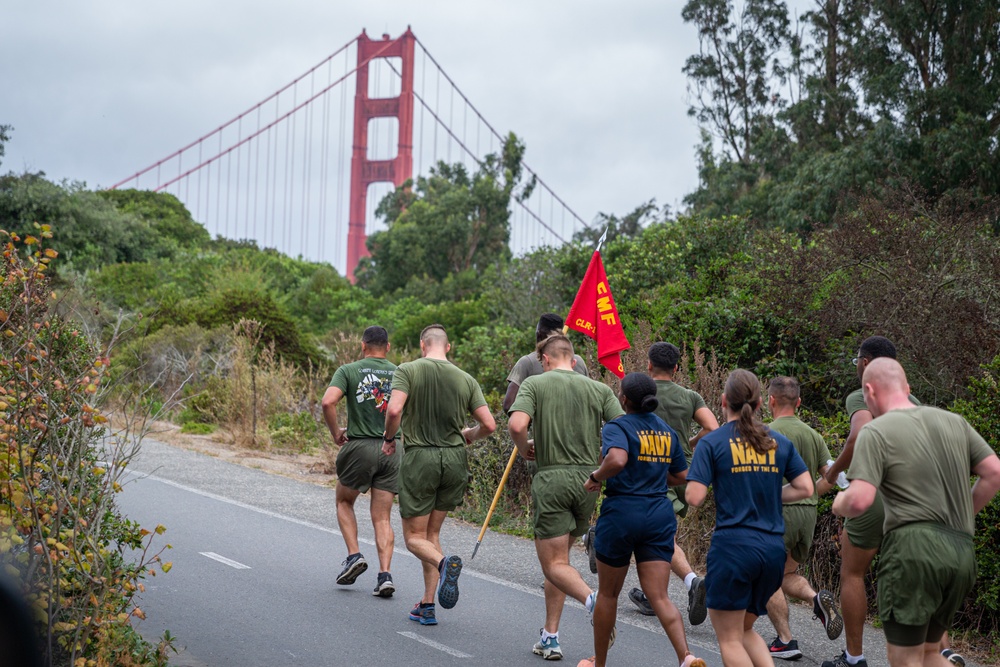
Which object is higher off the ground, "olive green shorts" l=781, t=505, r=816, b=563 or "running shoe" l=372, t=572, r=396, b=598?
"olive green shorts" l=781, t=505, r=816, b=563

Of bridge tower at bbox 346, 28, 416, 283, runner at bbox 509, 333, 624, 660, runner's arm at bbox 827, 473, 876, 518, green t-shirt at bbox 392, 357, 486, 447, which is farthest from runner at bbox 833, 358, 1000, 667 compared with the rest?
bridge tower at bbox 346, 28, 416, 283

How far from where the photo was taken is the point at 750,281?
14.1 metres

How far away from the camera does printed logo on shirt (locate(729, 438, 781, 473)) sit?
16.5ft

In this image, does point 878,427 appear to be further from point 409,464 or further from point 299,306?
point 299,306

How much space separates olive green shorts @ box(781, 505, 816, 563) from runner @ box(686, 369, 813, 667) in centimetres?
133

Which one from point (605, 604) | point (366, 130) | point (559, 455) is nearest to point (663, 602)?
point (605, 604)

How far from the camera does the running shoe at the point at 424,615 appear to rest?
23.1 feet

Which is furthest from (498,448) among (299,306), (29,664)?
(299,306)

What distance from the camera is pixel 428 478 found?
706 cm

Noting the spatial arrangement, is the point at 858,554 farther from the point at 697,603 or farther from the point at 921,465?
the point at 921,465

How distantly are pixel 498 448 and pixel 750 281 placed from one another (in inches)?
172

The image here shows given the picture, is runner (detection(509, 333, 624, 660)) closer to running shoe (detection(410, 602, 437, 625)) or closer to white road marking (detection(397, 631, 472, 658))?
white road marking (detection(397, 631, 472, 658))

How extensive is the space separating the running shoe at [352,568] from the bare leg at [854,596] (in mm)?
3259

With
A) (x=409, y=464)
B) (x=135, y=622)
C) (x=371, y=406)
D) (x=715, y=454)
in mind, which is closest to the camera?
(x=715, y=454)
